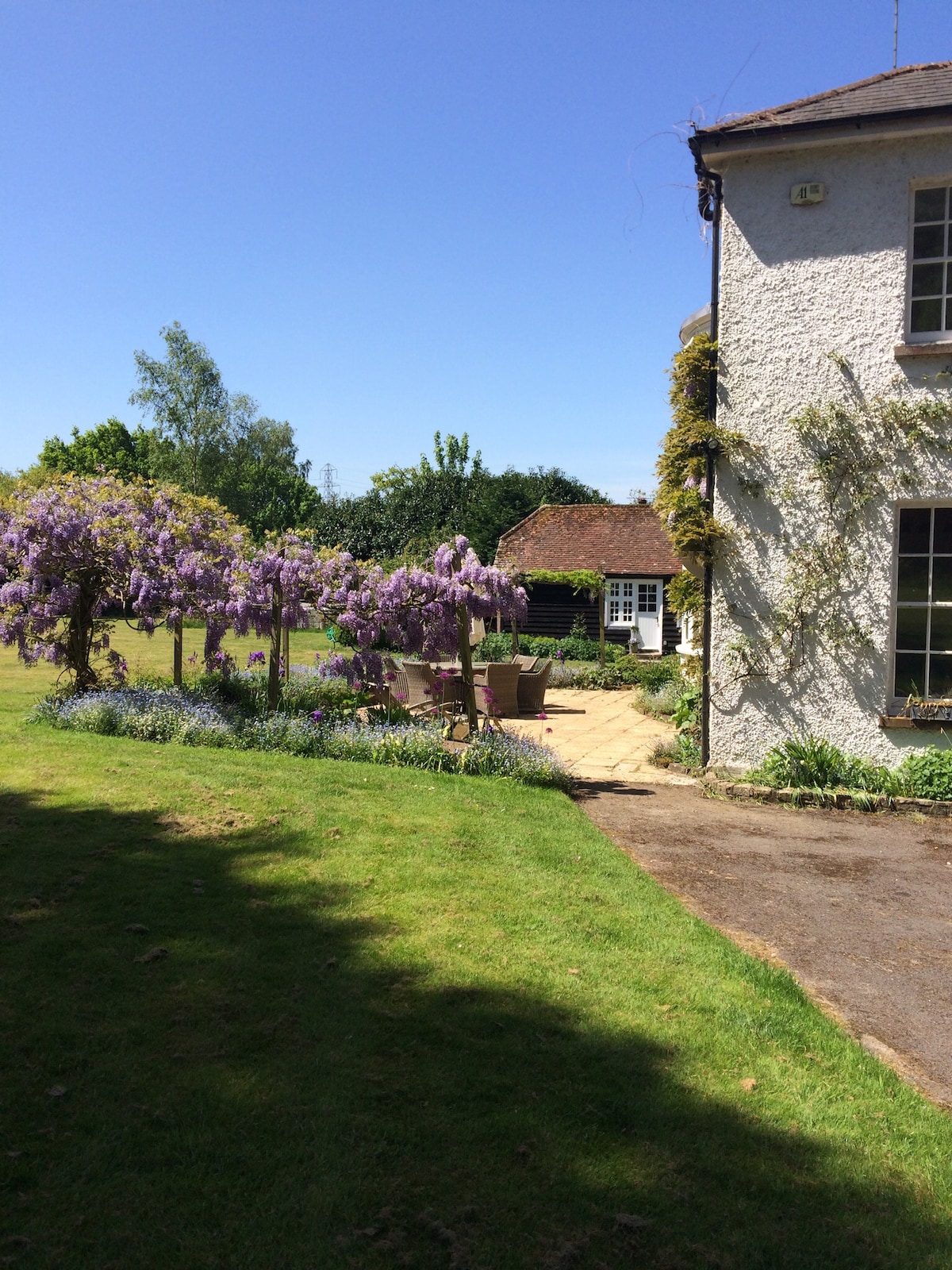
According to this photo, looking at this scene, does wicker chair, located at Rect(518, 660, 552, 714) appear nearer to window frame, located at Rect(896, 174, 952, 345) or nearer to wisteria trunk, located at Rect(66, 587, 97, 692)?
wisteria trunk, located at Rect(66, 587, 97, 692)

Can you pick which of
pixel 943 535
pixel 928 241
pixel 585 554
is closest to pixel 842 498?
pixel 943 535

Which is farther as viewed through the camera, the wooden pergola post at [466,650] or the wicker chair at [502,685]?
the wicker chair at [502,685]

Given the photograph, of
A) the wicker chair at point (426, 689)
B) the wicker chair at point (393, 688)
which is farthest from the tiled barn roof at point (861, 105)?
the wicker chair at point (393, 688)

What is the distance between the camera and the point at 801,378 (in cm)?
991

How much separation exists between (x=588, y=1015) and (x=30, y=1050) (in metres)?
2.41

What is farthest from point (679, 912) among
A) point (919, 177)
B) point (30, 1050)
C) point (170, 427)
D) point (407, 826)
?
point (170, 427)

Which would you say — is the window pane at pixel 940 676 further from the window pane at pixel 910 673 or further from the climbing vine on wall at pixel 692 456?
the climbing vine on wall at pixel 692 456

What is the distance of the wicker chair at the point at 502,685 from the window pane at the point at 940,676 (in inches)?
260

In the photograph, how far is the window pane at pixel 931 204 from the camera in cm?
948

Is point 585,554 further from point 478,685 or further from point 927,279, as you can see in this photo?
point 927,279

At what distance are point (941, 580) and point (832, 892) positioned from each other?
14.1 ft

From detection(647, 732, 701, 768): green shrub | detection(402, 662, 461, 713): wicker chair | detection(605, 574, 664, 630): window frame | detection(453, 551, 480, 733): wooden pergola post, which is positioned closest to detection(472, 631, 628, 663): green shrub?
detection(605, 574, 664, 630): window frame

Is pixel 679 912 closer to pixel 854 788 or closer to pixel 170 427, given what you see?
pixel 854 788

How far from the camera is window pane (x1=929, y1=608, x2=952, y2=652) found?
31.4 feet
